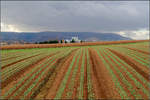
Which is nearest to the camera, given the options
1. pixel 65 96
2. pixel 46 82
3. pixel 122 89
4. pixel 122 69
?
pixel 65 96

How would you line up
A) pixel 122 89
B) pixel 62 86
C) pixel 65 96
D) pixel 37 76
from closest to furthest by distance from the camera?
pixel 65 96 < pixel 122 89 < pixel 62 86 < pixel 37 76

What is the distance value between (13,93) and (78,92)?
552 cm

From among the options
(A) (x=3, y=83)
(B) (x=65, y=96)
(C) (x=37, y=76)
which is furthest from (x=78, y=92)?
(A) (x=3, y=83)

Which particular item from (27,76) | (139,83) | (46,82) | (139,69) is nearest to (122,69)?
(139,69)

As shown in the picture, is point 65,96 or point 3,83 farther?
point 3,83

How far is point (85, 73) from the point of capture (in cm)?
1096

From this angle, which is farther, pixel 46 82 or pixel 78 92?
pixel 46 82

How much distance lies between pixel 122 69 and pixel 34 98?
32.4 feet

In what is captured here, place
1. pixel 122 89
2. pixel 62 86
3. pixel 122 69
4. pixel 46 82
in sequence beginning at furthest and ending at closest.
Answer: pixel 122 69, pixel 46 82, pixel 62 86, pixel 122 89

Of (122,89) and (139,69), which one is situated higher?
(139,69)

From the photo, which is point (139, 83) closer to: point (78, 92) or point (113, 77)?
point (113, 77)

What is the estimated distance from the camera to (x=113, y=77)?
991 cm

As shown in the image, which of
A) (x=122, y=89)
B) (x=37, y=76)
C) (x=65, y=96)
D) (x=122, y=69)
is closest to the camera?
(x=65, y=96)

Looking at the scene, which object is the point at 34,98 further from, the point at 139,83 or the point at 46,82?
the point at 139,83
